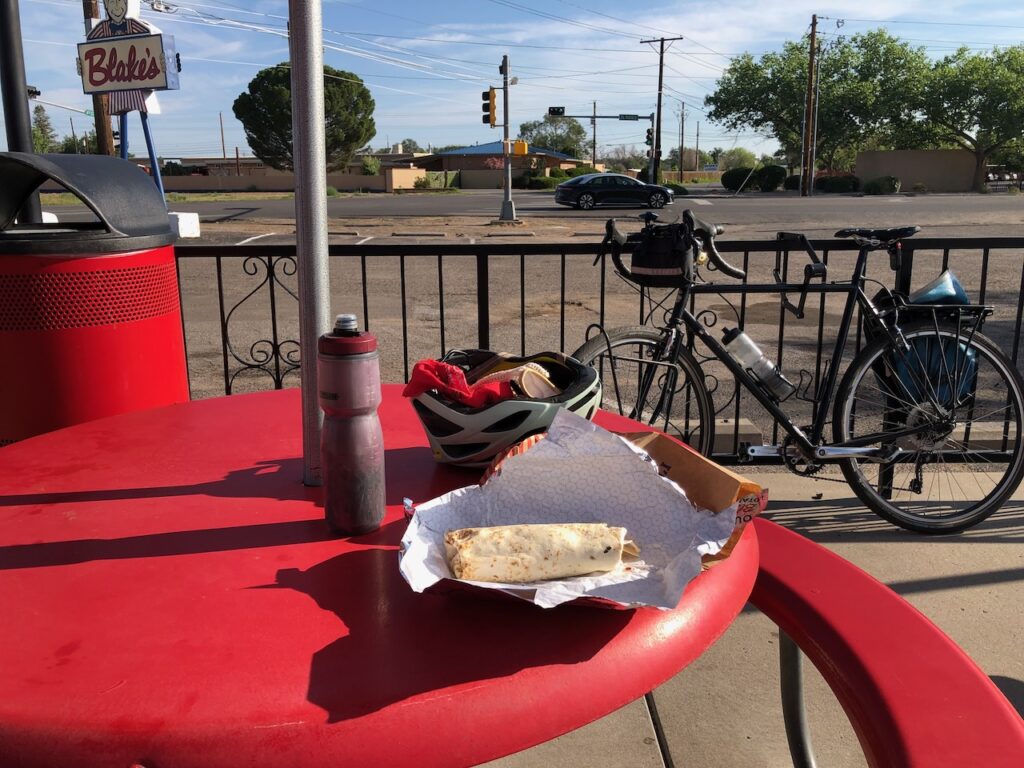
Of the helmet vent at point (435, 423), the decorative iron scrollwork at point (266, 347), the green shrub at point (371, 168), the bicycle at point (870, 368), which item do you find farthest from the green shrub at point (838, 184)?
the helmet vent at point (435, 423)

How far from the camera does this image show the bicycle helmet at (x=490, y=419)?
4.97ft

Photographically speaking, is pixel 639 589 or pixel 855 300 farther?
pixel 855 300

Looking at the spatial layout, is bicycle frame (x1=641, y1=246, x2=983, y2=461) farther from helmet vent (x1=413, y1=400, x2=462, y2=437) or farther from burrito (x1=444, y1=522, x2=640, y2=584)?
burrito (x1=444, y1=522, x2=640, y2=584)

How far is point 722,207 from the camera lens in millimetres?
32438

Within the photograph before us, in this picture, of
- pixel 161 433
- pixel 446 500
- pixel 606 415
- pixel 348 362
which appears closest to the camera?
pixel 348 362

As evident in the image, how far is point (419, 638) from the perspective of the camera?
3.46ft

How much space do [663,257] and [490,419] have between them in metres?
2.37

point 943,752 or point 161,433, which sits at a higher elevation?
point 161,433

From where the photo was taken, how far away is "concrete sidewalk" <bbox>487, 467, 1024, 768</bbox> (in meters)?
2.39

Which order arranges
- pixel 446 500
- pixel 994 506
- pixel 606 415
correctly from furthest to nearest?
pixel 994 506 → pixel 606 415 → pixel 446 500

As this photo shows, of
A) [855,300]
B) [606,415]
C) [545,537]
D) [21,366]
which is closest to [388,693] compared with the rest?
[545,537]

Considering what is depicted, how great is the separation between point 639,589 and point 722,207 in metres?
33.1

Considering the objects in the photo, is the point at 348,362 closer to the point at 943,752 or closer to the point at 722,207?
the point at 943,752

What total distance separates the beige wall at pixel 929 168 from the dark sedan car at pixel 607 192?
92.7 feet
